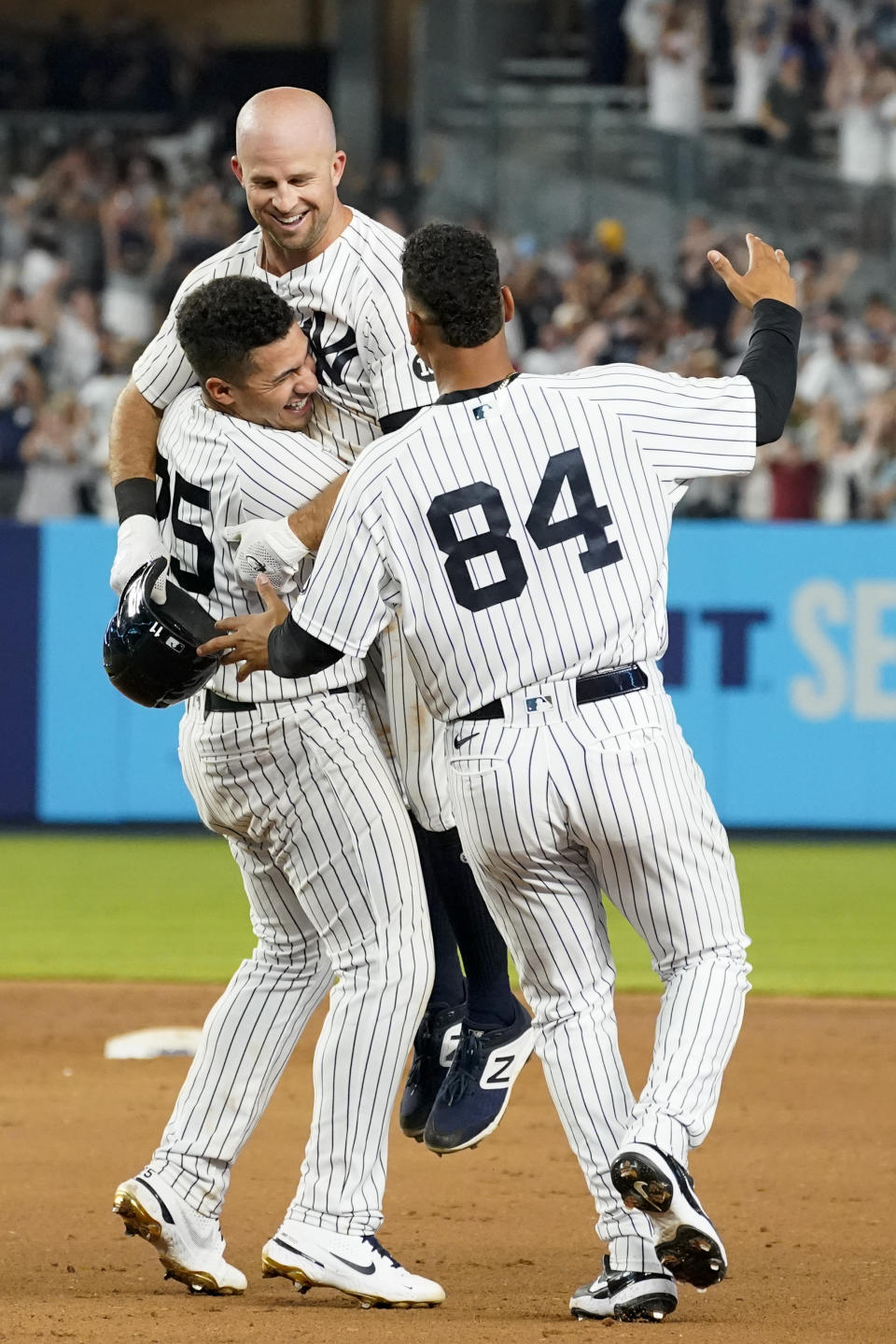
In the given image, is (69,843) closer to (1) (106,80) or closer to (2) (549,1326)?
(2) (549,1326)

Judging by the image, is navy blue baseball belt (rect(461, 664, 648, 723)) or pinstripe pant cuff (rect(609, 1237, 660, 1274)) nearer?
navy blue baseball belt (rect(461, 664, 648, 723))

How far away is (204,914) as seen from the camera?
9594 millimetres

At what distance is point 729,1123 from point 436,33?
14552mm

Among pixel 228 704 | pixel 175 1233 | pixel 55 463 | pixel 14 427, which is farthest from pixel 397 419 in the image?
pixel 14 427

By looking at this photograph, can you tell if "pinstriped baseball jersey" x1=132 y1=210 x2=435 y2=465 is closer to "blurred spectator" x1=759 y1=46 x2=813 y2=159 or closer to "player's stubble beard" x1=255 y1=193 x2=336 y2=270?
"player's stubble beard" x1=255 y1=193 x2=336 y2=270

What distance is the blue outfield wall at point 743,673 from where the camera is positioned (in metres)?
11.4

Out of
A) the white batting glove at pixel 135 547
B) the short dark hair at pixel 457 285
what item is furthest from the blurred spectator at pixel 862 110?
the short dark hair at pixel 457 285

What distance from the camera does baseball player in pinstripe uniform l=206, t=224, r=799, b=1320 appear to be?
3725 mm

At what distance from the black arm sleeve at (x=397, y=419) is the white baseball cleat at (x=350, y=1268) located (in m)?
1.68

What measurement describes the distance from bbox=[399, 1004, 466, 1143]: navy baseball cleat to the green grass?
10.2 ft

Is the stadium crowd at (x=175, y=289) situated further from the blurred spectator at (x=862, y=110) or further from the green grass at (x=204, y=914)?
the green grass at (x=204, y=914)

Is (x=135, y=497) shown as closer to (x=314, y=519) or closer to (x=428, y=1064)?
(x=314, y=519)

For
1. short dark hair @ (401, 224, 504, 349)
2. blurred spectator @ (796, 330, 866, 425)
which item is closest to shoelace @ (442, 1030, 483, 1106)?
short dark hair @ (401, 224, 504, 349)

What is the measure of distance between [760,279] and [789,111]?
1410cm
